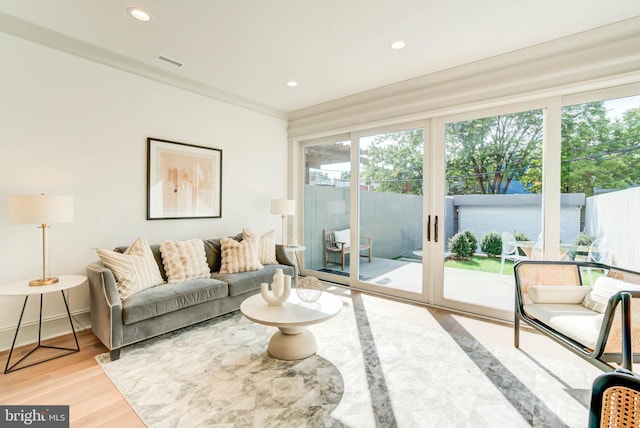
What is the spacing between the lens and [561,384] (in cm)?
209

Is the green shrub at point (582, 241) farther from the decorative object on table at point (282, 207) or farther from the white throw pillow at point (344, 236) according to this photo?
the decorative object on table at point (282, 207)

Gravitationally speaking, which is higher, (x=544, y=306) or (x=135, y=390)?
(x=544, y=306)

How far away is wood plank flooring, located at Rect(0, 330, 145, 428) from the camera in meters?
1.78

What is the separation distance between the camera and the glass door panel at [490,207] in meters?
3.15

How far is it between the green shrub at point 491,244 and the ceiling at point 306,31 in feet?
6.38

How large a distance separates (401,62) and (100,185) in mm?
3425

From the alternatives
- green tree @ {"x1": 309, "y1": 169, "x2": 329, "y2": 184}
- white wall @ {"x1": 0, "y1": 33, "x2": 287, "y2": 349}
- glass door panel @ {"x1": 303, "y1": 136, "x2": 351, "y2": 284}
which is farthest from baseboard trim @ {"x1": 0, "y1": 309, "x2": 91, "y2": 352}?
green tree @ {"x1": 309, "y1": 169, "x2": 329, "y2": 184}

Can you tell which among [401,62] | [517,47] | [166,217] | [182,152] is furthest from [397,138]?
[166,217]

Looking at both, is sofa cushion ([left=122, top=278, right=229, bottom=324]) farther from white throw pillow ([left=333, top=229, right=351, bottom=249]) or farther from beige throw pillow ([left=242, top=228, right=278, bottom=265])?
white throw pillow ([left=333, top=229, right=351, bottom=249])

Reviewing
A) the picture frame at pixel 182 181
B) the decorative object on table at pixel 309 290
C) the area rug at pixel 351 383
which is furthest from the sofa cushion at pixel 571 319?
the picture frame at pixel 182 181

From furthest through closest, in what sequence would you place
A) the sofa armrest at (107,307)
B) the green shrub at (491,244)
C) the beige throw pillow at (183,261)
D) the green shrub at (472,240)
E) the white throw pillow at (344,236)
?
1. the white throw pillow at (344,236)
2. the green shrub at (472,240)
3. the green shrub at (491,244)
4. the beige throw pillow at (183,261)
5. the sofa armrest at (107,307)

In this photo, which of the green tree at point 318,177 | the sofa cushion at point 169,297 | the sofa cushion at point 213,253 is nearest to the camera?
the sofa cushion at point 169,297

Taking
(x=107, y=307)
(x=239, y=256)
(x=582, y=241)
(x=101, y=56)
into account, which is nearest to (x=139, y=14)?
(x=101, y=56)

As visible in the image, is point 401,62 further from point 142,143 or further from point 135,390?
point 135,390
